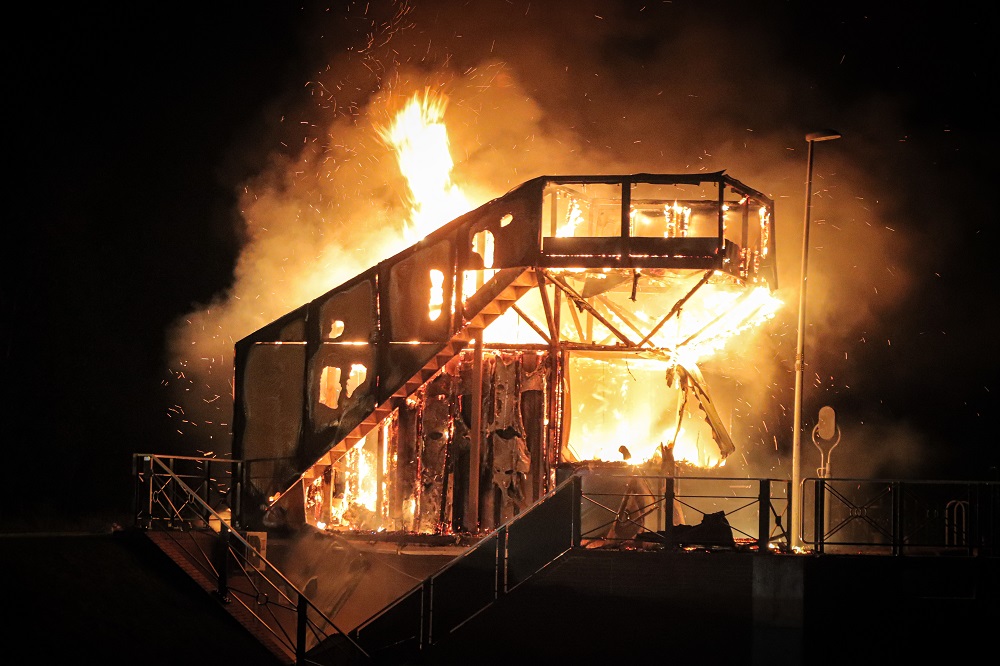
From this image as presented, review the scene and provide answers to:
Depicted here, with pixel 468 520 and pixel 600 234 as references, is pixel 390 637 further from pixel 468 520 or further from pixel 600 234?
pixel 600 234

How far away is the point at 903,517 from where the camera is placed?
72.6 ft

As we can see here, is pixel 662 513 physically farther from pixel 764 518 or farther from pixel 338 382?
pixel 338 382

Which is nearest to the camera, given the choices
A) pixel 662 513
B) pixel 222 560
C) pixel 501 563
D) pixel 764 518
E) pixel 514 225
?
pixel 764 518

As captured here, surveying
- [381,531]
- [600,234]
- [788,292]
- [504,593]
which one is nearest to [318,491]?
[381,531]

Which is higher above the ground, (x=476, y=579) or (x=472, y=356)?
(x=472, y=356)

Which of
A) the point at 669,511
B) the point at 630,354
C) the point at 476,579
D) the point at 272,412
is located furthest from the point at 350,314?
the point at 669,511

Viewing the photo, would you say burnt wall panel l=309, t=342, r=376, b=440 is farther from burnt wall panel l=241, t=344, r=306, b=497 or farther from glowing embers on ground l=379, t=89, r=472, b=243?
glowing embers on ground l=379, t=89, r=472, b=243

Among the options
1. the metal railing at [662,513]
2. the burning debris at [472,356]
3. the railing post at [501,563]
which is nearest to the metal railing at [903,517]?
the metal railing at [662,513]

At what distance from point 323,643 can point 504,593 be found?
3.04 m

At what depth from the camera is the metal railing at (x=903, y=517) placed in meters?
19.2

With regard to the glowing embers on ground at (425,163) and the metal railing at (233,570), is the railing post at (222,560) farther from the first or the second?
the glowing embers on ground at (425,163)

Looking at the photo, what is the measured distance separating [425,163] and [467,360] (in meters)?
7.11

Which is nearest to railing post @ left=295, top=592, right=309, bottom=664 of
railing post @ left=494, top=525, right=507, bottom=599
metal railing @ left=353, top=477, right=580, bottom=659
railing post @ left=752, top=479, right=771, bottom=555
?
metal railing @ left=353, top=477, right=580, bottom=659

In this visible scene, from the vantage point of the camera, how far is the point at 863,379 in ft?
129
